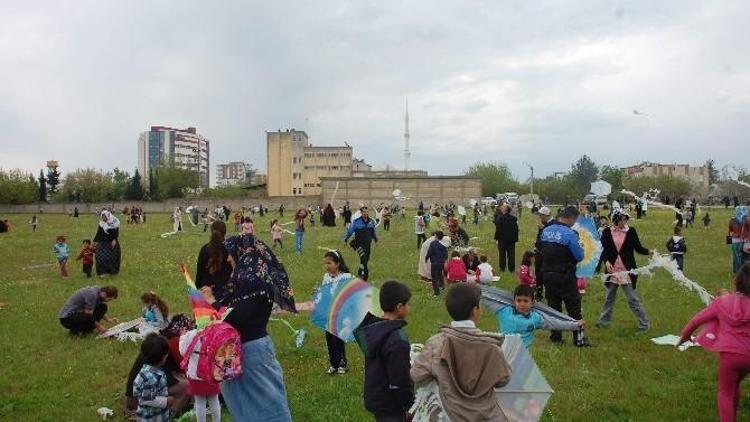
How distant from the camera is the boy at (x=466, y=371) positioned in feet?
14.4

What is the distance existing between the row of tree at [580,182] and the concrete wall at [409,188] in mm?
5546

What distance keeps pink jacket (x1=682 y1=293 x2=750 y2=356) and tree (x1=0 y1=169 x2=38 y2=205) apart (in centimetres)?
10516

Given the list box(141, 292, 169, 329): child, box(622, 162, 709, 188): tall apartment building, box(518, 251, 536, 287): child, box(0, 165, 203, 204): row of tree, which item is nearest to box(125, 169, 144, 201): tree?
box(0, 165, 203, 204): row of tree

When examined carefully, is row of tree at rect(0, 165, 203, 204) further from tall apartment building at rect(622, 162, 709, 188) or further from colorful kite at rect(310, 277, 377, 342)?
colorful kite at rect(310, 277, 377, 342)

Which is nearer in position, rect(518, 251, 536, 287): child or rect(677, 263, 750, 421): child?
rect(677, 263, 750, 421): child

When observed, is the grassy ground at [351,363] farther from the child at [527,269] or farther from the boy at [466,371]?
the boy at [466,371]

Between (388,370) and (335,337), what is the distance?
4.35 metres

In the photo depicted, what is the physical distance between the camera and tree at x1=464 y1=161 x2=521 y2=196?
6147 inches

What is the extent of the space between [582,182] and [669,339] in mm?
131925

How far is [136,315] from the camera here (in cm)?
1402

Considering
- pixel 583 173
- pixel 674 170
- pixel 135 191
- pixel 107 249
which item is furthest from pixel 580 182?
pixel 107 249

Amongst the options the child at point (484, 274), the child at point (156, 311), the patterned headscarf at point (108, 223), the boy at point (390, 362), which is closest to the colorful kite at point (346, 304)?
the boy at point (390, 362)

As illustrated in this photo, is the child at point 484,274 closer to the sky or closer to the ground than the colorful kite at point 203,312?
closer to the ground

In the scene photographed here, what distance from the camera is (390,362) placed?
15.5 ft
